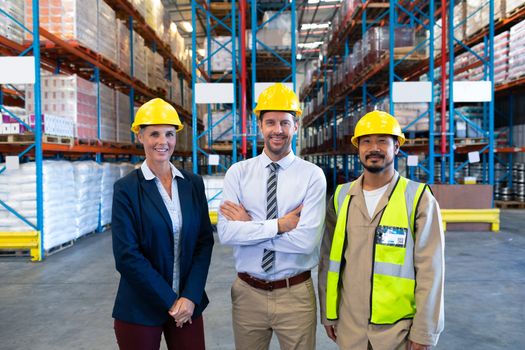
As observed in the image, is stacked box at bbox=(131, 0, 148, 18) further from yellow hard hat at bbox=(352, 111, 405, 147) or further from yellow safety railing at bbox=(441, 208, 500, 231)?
yellow hard hat at bbox=(352, 111, 405, 147)

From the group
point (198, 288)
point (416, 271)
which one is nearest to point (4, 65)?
point (198, 288)

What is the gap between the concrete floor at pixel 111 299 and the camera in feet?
12.4

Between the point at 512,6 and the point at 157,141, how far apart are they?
11.9m

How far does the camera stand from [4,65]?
20.7ft

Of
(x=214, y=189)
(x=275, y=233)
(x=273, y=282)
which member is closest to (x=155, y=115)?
(x=275, y=233)

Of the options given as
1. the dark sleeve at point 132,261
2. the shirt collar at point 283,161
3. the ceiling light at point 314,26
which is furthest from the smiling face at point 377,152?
the ceiling light at point 314,26

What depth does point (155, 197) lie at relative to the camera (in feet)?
6.89

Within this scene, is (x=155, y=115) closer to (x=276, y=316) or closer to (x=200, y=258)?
(x=200, y=258)

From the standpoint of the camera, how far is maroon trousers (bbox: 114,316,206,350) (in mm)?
2037

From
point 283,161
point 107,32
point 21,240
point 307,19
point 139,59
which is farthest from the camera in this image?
point 307,19

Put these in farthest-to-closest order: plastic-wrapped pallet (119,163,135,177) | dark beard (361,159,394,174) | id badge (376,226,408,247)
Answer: plastic-wrapped pallet (119,163,135,177) < dark beard (361,159,394,174) < id badge (376,226,408,247)

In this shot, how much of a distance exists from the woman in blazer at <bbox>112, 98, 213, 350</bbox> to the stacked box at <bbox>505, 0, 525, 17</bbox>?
11522mm

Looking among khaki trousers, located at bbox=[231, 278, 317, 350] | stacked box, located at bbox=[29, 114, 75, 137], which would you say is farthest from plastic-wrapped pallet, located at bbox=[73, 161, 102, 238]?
khaki trousers, located at bbox=[231, 278, 317, 350]

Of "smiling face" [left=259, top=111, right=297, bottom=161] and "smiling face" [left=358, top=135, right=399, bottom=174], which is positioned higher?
"smiling face" [left=259, top=111, right=297, bottom=161]
